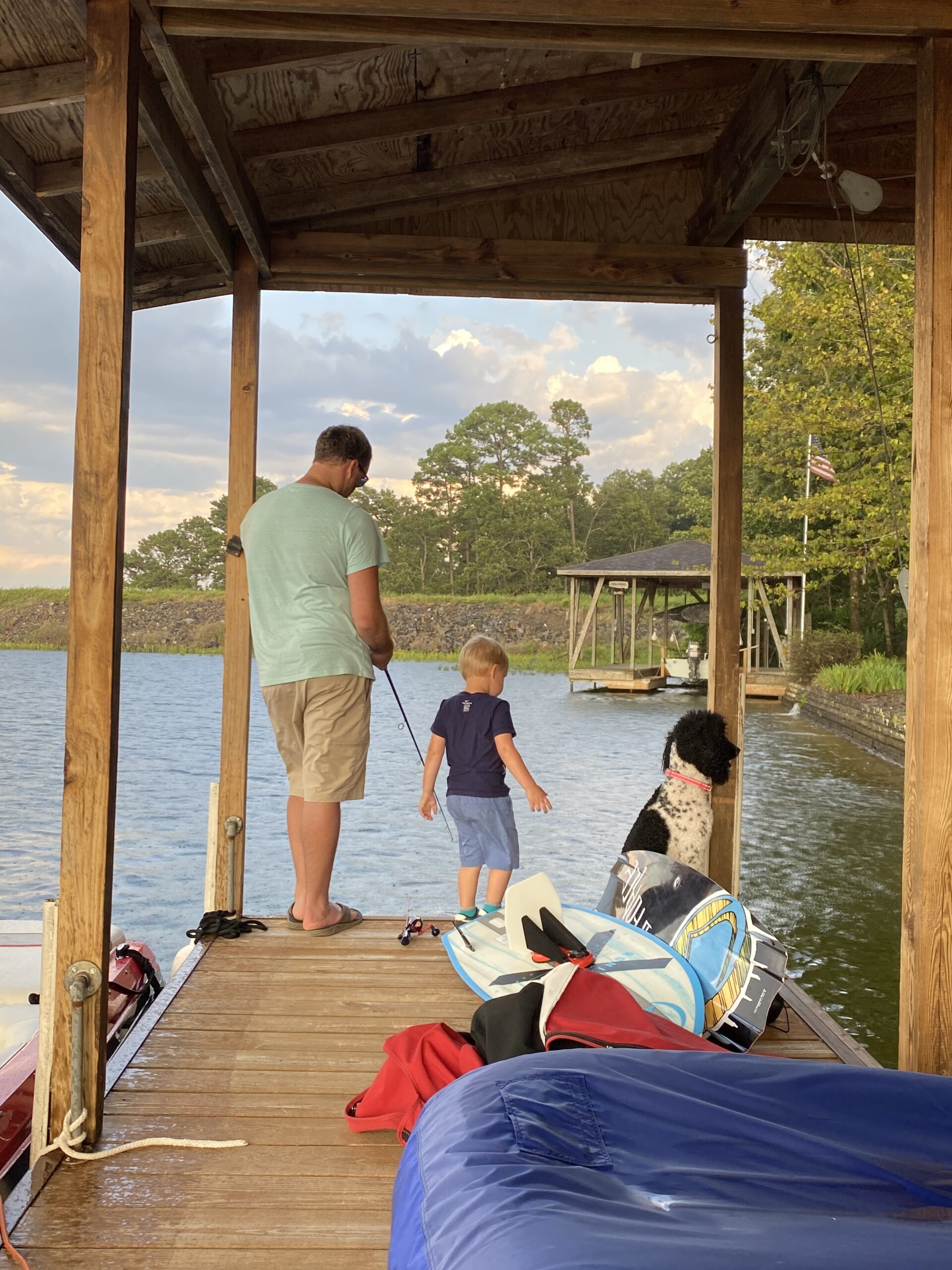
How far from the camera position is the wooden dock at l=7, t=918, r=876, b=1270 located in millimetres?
1691

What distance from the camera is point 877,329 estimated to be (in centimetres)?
1341

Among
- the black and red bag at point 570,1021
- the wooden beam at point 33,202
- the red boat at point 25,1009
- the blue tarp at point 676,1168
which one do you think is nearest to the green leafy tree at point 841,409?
the wooden beam at point 33,202

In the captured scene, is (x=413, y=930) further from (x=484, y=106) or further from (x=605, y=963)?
(x=484, y=106)

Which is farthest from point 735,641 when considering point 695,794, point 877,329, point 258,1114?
point 877,329

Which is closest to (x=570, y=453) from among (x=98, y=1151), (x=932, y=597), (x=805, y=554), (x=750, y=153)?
(x=805, y=554)

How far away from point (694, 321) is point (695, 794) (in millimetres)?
67049

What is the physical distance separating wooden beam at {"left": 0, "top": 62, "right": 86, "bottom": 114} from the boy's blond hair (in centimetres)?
192

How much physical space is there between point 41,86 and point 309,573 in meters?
1.36

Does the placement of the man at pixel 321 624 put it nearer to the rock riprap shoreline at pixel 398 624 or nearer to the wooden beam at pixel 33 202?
the wooden beam at pixel 33 202

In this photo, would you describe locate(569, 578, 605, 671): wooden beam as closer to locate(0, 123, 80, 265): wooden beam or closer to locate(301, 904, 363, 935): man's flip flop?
locate(301, 904, 363, 935): man's flip flop

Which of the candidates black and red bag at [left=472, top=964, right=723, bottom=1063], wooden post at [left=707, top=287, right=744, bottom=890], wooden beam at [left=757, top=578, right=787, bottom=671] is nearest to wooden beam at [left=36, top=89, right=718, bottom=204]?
wooden post at [left=707, top=287, right=744, bottom=890]

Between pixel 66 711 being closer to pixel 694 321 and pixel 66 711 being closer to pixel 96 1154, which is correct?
pixel 96 1154

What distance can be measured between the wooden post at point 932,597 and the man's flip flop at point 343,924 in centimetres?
184

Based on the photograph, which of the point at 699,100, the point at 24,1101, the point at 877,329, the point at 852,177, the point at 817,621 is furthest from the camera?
the point at 817,621
